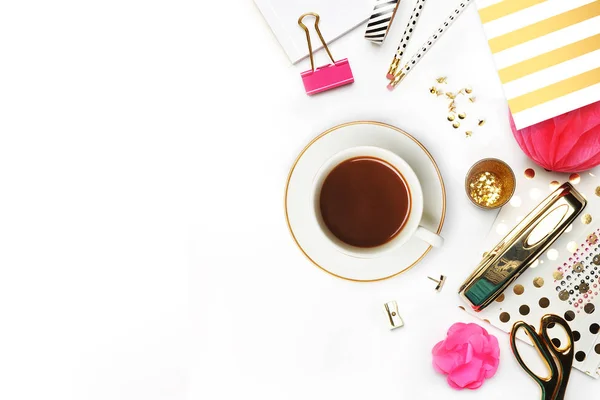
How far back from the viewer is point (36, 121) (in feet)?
2.71

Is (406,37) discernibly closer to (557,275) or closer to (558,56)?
(558,56)

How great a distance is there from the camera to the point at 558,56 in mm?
731

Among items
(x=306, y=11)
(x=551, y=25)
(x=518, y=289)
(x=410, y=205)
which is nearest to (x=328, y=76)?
(x=306, y=11)

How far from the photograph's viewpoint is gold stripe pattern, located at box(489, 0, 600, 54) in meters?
0.73

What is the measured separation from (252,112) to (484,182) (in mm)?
376

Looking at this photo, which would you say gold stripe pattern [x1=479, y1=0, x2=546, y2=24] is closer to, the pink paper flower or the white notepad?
the white notepad

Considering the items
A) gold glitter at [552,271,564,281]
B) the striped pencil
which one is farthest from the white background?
gold glitter at [552,271,564,281]

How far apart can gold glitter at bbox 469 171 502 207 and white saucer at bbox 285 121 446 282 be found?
0.07 m

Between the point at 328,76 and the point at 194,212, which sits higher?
the point at 328,76

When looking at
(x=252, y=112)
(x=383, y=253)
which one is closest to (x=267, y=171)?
(x=252, y=112)

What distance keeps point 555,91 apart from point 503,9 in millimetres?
143

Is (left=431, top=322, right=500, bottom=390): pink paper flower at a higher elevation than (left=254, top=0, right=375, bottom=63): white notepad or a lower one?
lower

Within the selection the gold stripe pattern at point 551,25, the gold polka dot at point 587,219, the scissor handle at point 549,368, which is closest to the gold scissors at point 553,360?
the scissor handle at point 549,368

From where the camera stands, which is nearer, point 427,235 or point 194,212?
point 427,235
